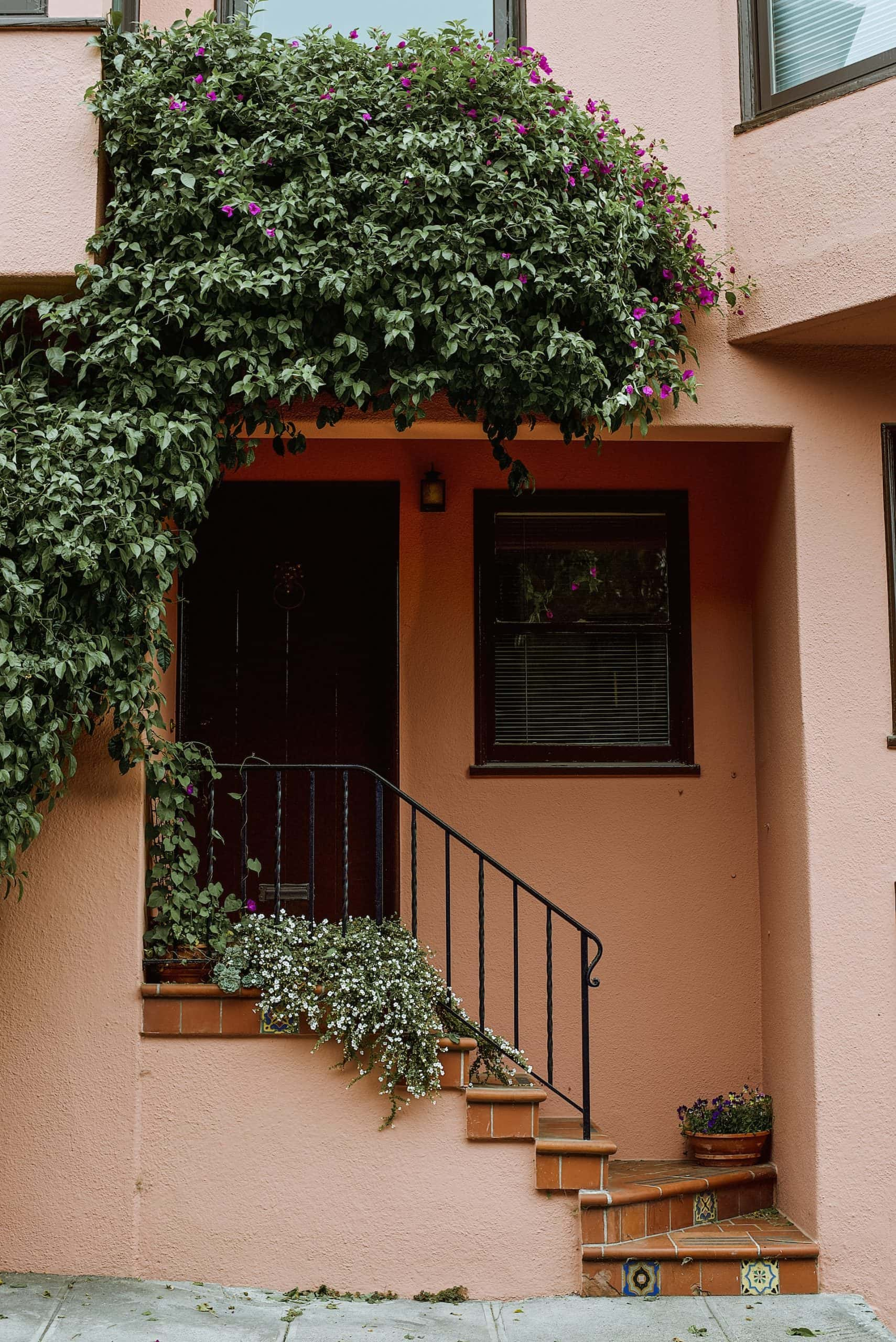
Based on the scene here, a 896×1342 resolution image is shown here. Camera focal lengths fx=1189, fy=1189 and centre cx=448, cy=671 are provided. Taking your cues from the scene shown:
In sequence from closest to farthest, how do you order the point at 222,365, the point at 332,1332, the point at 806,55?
the point at 332,1332 < the point at 222,365 < the point at 806,55

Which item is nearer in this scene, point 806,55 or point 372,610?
point 806,55

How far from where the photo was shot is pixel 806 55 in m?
5.01

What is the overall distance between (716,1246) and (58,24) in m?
5.36

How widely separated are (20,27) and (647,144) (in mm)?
2550

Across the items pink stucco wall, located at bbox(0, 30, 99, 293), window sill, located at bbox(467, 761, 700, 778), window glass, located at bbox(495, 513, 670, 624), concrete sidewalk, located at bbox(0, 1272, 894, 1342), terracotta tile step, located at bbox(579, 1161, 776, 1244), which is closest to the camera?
concrete sidewalk, located at bbox(0, 1272, 894, 1342)

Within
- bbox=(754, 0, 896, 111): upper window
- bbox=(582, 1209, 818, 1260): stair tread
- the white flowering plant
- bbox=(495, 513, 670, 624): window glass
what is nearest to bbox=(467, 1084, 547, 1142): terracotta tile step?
the white flowering plant

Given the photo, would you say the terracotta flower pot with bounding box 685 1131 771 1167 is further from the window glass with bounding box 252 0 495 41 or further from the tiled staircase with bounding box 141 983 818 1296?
the window glass with bounding box 252 0 495 41

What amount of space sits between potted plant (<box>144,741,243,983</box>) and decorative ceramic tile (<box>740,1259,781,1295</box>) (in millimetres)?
2382

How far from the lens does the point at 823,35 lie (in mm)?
4984

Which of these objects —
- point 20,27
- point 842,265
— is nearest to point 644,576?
point 842,265

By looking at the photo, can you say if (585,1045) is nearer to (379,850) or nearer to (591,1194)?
(591,1194)

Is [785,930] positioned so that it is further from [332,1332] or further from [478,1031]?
[332,1332]

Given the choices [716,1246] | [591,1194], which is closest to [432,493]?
[591,1194]

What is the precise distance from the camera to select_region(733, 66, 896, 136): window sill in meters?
4.71
